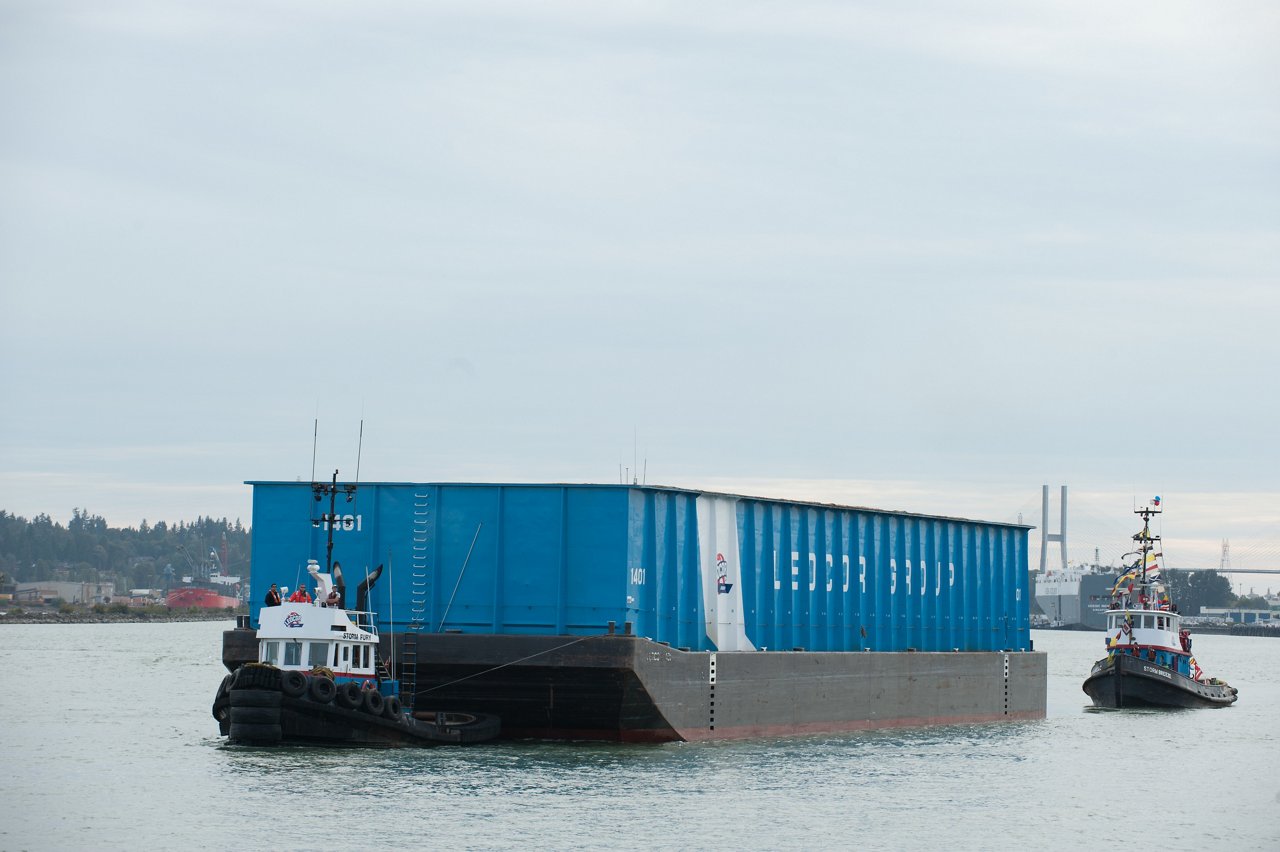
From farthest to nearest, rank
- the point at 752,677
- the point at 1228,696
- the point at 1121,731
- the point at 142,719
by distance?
the point at 1228,696, the point at 1121,731, the point at 142,719, the point at 752,677

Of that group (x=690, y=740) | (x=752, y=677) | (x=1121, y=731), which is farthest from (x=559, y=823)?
(x=1121, y=731)

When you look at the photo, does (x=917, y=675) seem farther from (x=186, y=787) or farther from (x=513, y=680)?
(x=186, y=787)

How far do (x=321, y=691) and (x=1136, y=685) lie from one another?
36569 millimetres

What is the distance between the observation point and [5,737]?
39438 mm

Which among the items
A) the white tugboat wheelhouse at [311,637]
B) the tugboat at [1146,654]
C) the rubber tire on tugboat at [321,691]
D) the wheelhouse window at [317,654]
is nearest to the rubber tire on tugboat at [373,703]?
the rubber tire on tugboat at [321,691]

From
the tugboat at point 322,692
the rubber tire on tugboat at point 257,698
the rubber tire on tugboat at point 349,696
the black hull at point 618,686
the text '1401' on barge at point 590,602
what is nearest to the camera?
the rubber tire on tugboat at point 257,698

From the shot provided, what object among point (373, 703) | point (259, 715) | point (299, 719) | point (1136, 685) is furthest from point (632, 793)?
point (1136, 685)

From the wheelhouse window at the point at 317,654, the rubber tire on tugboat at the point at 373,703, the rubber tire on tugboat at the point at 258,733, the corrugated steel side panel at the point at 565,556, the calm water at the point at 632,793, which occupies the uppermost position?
the corrugated steel side panel at the point at 565,556

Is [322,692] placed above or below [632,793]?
above

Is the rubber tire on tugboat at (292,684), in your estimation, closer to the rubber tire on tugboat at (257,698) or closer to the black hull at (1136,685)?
the rubber tire on tugboat at (257,698)

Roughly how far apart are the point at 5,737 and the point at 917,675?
23038 mm

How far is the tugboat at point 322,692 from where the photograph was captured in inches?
1273

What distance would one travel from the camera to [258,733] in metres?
32.5

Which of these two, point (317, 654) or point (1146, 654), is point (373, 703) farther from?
point (1146, 654)
